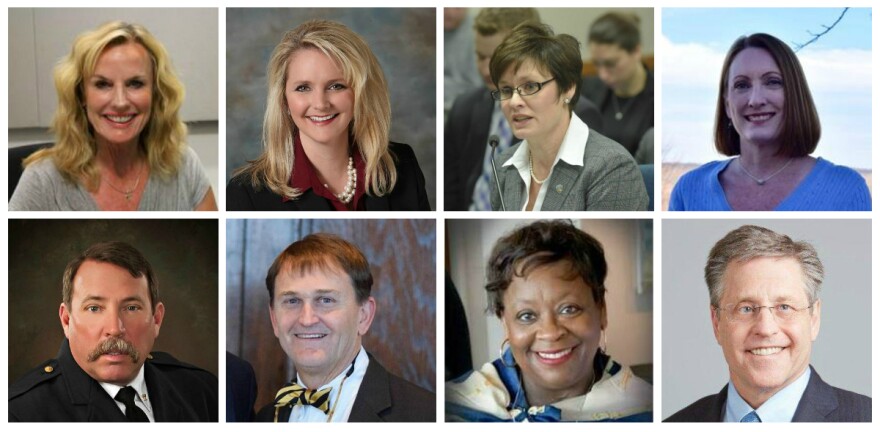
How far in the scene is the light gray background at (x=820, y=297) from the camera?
557 centimetres

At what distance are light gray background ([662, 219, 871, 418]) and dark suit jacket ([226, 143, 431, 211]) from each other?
865 millimetres

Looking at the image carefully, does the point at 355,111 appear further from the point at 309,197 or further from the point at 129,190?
the point at 129,190

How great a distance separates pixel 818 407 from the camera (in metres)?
5.60

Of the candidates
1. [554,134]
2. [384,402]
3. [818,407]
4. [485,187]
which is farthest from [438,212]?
[818,407]

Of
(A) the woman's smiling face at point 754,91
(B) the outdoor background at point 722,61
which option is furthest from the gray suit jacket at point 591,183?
(A) the woman's smiling face at point 754,91

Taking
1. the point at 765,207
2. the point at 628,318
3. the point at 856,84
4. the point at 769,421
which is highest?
the point at 856,84

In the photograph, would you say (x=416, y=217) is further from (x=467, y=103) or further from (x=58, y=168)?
(x=58, y=168)

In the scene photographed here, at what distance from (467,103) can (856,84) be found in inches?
50.0

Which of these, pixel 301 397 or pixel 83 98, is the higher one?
pixel 83 98

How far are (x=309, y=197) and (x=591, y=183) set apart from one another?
913mm

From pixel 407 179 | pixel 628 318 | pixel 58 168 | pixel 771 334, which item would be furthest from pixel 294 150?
pixel 771 334

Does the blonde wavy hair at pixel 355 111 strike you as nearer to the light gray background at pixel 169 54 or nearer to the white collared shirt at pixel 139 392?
the light gray background at pixel 169 54

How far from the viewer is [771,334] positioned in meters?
5.52

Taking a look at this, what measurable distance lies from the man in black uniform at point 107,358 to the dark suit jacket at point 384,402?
0.37 m
